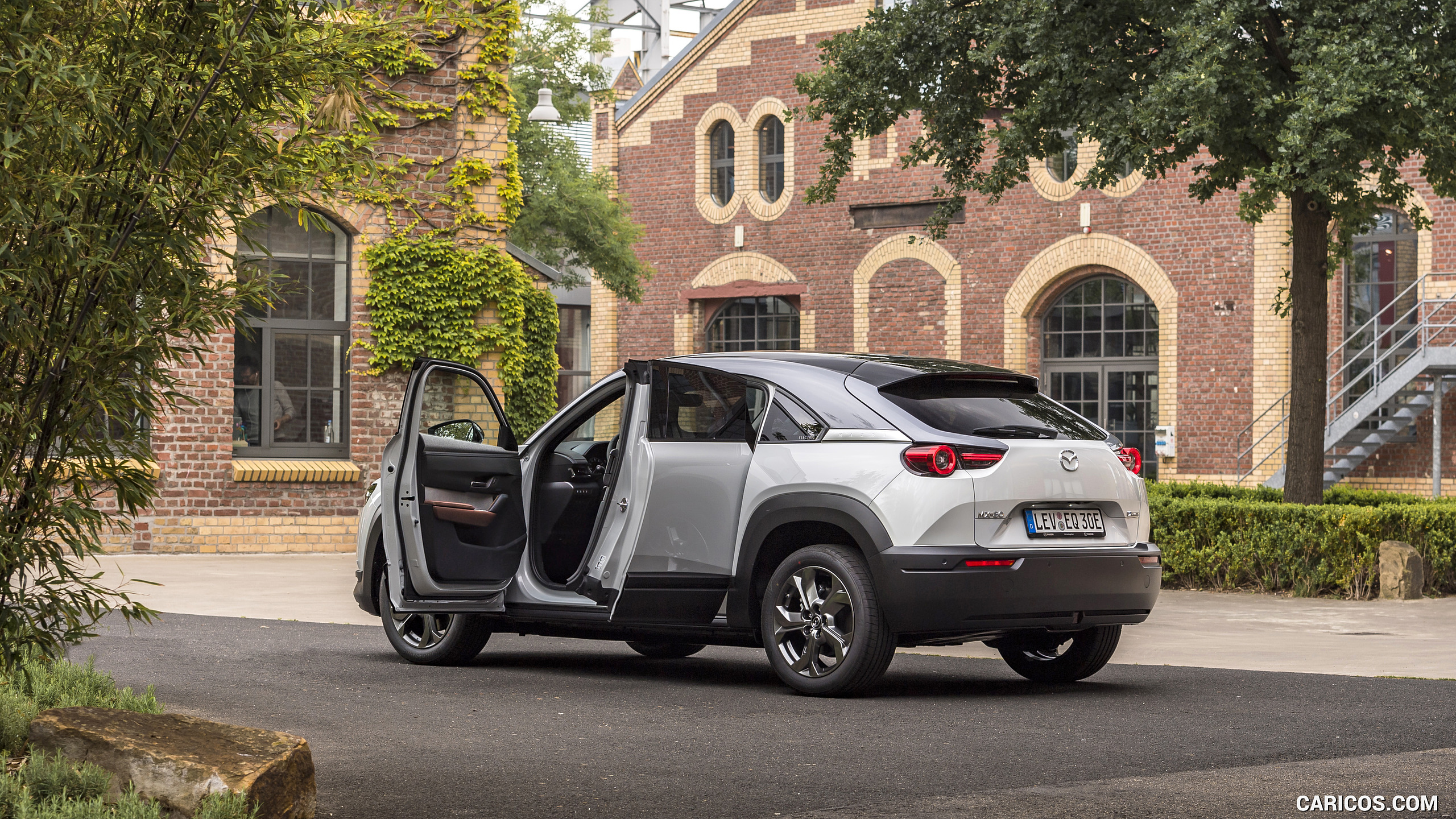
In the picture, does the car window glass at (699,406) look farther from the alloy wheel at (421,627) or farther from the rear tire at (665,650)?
the rear tire at (665,650)

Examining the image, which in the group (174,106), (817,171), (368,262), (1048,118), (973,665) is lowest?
(973,665)

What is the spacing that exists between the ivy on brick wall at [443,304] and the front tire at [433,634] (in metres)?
8.04

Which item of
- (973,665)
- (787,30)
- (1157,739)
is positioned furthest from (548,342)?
(1157,739)

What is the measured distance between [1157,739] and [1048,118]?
9231 millimetres

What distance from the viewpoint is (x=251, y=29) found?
4.79m

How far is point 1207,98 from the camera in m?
12.8

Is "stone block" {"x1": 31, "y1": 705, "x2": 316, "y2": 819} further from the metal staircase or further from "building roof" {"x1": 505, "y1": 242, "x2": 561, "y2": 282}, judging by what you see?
"building roof" {"x1": 505, "y1": 242, "x2": 561, "y2": 282}

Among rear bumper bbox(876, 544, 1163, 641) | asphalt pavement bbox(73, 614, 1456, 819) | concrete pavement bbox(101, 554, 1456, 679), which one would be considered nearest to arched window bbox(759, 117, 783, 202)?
concrete pavement bbox(101, 554, 1456, 679)

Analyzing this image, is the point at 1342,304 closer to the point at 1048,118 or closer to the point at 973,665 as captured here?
the point at 1048,118

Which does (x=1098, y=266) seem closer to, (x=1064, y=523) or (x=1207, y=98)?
(x=1207, y=98)

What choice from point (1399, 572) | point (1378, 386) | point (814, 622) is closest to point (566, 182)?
point (1378, 386)

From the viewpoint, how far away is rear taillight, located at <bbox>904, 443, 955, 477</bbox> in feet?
23.5

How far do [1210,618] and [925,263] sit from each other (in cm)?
1606

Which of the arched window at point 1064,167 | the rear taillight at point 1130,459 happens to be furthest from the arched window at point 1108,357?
the rear taillight at point 1130,459
